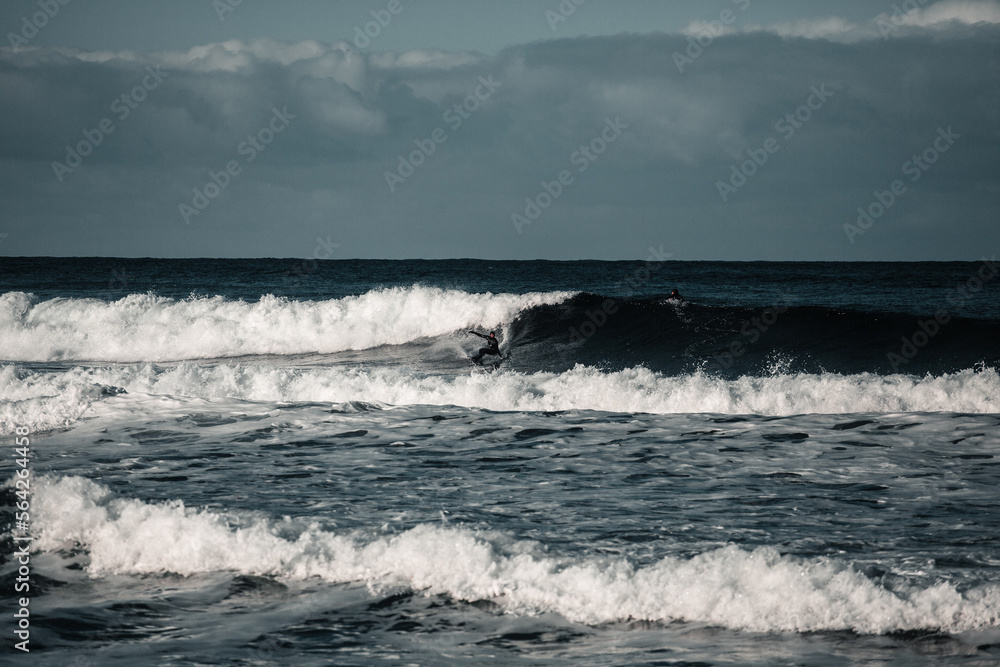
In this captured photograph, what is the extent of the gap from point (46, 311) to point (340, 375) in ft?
57.3

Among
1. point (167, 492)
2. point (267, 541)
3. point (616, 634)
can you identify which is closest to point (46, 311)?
point (167, 492)

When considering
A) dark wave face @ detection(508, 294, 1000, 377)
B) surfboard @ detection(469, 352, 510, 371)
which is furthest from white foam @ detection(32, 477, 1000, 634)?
surfboard @ detection(469, 352, 510, 371)

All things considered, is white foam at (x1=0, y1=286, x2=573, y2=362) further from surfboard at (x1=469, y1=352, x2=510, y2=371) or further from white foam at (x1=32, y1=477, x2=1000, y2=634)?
white foam at (x1=32, y1=477, x2=1000, y2=634)

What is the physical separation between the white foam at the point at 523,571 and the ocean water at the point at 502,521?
18mm

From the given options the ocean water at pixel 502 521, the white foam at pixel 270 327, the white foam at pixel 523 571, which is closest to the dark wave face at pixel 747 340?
the white foam at pixel 270 327

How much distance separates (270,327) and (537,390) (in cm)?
1354

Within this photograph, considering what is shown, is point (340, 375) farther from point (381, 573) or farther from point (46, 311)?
point (46, 311)

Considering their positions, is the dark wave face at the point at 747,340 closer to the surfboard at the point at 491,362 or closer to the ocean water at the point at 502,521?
the surfboard at the point at 491,362

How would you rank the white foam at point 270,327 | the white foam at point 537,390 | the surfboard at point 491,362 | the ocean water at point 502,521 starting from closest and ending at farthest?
1. the ocean water at point 502,521
2. the white foam at point 537,390
3. the surfboard at point 491,362
4. the white foam at point 270,327

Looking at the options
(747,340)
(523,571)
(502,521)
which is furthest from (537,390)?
(523,571)

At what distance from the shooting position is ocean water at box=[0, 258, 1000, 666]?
5188 mm

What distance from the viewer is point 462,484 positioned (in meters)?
8.31

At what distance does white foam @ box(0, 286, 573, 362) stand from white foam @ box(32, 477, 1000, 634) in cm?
1818

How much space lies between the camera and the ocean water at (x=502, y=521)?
519 centimetres
